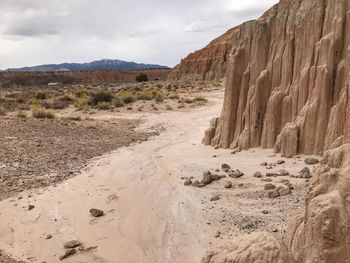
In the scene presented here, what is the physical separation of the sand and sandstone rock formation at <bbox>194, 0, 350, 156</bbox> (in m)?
0.70

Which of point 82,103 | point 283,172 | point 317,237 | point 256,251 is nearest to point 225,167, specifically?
point 283,172

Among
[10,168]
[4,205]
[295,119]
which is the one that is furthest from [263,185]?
[10,168]

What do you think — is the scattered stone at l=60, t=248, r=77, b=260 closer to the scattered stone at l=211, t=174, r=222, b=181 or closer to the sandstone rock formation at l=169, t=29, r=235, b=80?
the scattered stone at l=211, t=174, r=222, b=181

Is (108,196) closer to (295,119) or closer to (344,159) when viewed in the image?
(295,119)

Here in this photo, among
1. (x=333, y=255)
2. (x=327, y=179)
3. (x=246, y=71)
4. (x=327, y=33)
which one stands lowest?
(x=333, y=255)

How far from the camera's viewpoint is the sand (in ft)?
28.8

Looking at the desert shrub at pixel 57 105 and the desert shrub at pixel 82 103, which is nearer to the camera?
the desert shrub at pixel 82 103

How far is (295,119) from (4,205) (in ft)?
26.0

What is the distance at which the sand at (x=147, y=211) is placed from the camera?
879 centimetres

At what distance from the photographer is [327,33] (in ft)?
42.3

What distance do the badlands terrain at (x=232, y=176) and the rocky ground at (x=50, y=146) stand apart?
0.08 metres

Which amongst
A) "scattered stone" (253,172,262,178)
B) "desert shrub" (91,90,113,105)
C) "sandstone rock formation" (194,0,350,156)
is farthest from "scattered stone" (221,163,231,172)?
"desert shrub" (91,90,113,105)

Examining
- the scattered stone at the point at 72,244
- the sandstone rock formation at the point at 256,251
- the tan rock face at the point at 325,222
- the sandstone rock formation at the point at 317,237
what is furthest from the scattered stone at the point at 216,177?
the sandstone rock formation at the point at 256,251

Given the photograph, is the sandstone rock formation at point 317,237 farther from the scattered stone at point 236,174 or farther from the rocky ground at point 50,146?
the rocky ground at point 50,146
